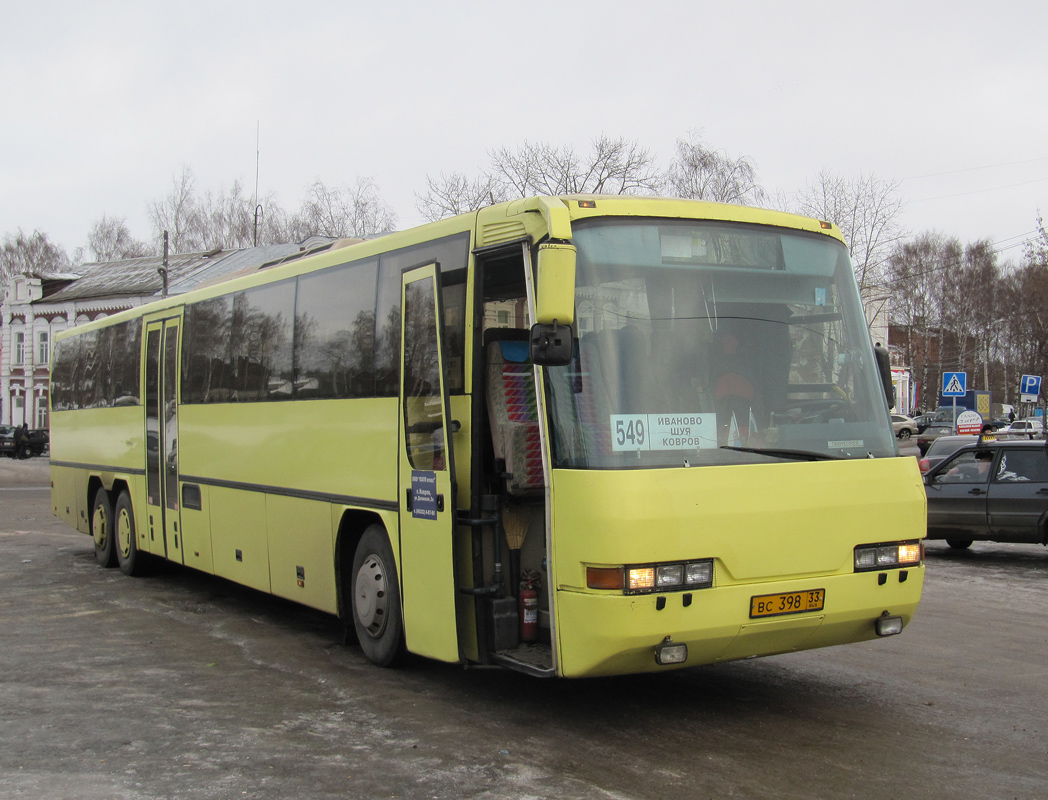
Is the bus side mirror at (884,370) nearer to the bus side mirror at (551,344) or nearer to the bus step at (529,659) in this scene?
the bus side mirror at (551,344)

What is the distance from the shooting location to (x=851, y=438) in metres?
6.59

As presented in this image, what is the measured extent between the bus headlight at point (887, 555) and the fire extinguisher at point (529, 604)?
1897 millimetres

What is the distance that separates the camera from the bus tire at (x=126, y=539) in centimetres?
1327

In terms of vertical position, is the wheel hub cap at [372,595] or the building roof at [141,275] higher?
the building roof at [141,275]

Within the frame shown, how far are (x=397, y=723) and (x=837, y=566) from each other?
2739 millimetres

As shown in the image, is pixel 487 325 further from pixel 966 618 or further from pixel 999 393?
pixel 999 393

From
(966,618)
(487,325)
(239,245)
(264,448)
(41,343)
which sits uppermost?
(239,245)

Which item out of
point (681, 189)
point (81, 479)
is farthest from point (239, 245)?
point (81, 479)

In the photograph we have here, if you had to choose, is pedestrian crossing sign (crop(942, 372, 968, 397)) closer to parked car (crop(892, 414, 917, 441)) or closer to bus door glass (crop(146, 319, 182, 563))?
bus door glass (crop(146, 319, 182, 563))

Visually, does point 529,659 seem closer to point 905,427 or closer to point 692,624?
point 692,624

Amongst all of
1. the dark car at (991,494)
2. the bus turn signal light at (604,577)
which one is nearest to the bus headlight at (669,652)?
the bus turn signal light at (604,577)

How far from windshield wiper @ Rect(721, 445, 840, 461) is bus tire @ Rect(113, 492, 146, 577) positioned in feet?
30.2

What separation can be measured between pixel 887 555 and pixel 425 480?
9.47 feet

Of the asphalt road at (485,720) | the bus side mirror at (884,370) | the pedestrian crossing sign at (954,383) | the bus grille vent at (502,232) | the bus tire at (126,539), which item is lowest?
the asphalt road at (485,720)
